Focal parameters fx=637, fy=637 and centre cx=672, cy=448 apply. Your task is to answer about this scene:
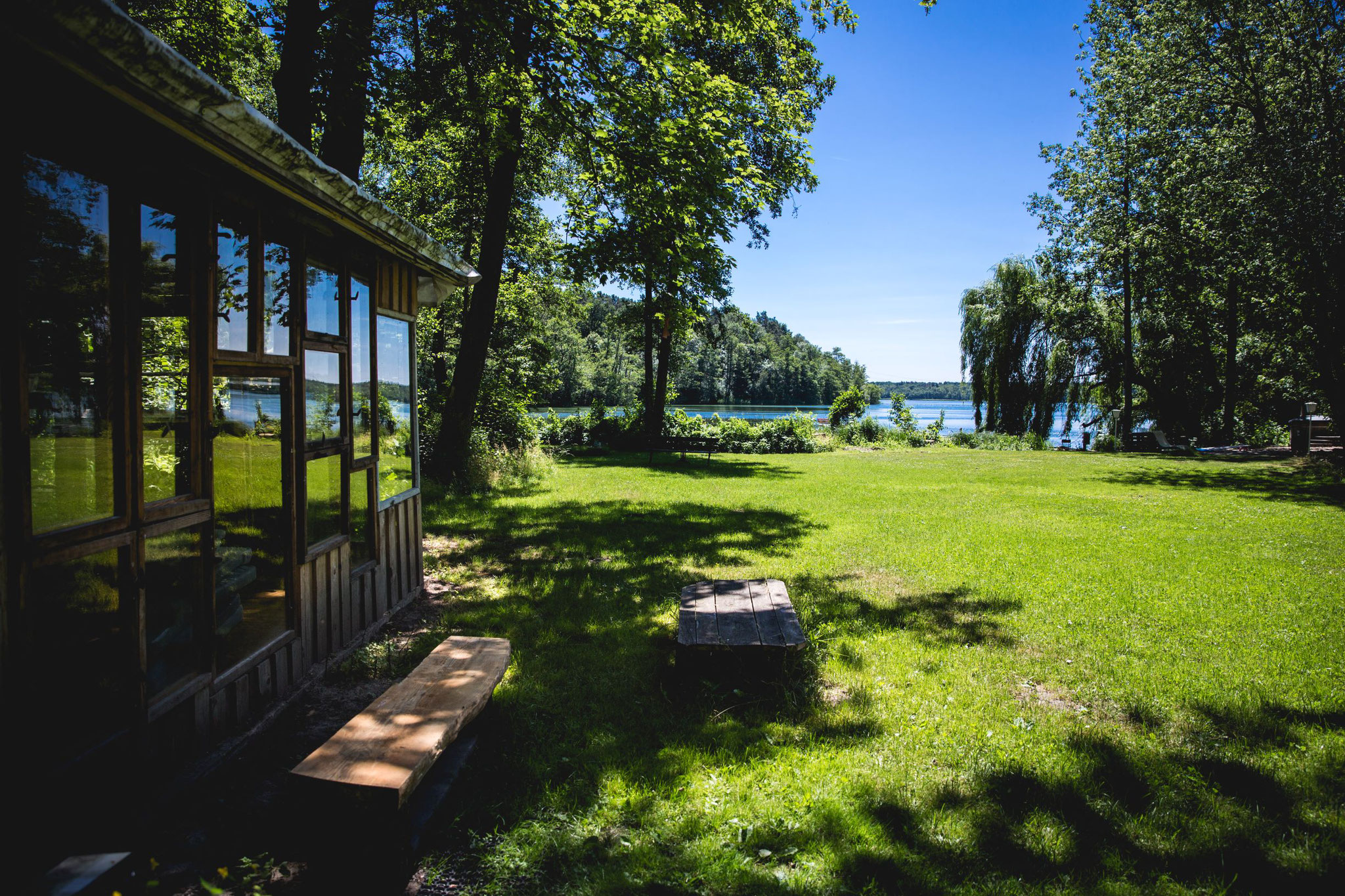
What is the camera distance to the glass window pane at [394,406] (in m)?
5.96

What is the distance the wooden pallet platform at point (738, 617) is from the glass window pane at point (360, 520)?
9.29 feet

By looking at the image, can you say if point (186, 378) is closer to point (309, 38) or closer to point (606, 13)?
point (309, 38)

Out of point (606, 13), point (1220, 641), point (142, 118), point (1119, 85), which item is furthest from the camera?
point (1119, 85)

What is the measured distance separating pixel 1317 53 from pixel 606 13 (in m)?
16.4

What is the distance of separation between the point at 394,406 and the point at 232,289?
263cm

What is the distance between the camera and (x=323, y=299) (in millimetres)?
4828

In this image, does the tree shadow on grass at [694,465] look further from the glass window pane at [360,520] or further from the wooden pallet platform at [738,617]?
the glass window pane at [360,520]

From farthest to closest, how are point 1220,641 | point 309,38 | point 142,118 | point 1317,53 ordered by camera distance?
point 1317,53 → point 309,38 → point 1220,641 → point 142,118

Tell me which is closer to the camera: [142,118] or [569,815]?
[142,118]

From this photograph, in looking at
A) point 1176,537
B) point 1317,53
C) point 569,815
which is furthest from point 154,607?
point 1317,53

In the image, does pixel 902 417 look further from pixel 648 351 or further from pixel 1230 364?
pixel 648 351

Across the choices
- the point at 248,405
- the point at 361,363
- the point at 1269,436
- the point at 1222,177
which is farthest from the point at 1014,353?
the point at 248,405

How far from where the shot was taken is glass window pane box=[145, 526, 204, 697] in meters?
3.13

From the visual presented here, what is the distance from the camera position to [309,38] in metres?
6.88
